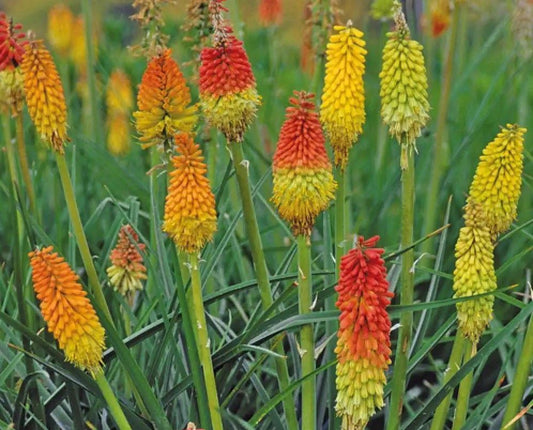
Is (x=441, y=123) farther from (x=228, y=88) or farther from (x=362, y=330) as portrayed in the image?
(x=362, y=330)

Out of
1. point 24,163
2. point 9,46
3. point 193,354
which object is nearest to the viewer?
point 193,354

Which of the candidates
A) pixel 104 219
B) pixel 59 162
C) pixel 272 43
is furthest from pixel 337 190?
pixel 272 43

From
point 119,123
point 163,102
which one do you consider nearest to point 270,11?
point 119,123

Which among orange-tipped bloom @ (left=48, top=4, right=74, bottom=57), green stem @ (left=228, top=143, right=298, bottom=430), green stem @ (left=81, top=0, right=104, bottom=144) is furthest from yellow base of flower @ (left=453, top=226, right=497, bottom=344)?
orange-tipped bloom @ (left=48, top=4, right=74, bottom=57)

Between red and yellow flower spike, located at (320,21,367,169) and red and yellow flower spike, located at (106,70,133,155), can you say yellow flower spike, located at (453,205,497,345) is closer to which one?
red and yellow flower spike, located at (320,21,367,169)

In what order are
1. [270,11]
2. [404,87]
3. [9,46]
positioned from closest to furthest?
[404,87], [9,46], [270,11]

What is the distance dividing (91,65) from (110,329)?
1.88 meters

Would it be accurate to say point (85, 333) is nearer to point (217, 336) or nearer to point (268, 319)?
point (268, 319)

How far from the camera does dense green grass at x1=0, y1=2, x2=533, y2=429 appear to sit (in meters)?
2.19

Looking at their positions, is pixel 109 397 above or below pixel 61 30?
below

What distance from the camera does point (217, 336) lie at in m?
2.79

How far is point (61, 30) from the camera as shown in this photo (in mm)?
5055

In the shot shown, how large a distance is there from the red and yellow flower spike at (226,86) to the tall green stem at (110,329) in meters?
0.32

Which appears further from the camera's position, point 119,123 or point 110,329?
point 119,123
